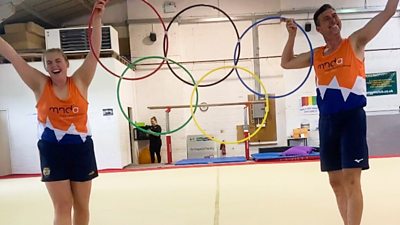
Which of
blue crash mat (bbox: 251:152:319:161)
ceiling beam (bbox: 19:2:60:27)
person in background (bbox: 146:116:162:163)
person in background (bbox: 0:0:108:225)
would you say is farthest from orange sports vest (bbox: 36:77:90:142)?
person in background (bbox: 146:116:162:163)

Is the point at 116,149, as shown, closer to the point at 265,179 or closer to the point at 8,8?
the point at 8,8

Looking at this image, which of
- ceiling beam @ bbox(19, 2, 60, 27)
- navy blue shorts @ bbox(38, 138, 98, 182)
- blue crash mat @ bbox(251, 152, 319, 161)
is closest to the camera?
navy blue shorts @ bbox(38, 138, 98, 182)

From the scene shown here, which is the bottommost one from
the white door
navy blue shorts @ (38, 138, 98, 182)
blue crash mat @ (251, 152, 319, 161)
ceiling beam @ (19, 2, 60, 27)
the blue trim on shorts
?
blue crash mat @ (251, 152, 319, 161)

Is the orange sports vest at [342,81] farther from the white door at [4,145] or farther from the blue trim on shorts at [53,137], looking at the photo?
the white door at [4,145]

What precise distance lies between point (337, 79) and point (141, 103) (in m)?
10.7

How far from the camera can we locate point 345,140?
2.65 m

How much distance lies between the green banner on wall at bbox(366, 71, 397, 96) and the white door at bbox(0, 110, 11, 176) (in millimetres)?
10550

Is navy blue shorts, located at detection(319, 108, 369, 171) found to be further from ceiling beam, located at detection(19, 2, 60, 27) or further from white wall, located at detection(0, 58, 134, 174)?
ceiling beam, located at detection(19, 2, 60, 27)

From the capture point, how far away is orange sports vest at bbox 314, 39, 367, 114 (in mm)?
2656

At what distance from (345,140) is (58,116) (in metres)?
1.86

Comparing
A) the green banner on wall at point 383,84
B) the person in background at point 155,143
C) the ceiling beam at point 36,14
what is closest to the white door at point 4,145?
the ceiling beam at point 36,14

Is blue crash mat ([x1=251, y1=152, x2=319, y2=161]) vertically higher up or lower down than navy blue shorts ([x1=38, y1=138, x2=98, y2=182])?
lower down

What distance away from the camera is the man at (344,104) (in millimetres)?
2625

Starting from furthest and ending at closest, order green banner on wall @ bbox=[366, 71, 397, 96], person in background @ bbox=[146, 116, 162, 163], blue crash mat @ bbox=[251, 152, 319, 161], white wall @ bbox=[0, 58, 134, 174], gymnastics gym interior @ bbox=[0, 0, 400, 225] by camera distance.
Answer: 1. green banner on wall @ bbox=[366, 71, 397, 96]
2. person in background @ bbox=[146, 116, 162, 163]
3. white wall @ bbox=[0, 58, 134, 174]
4. blue crash mat @ bbox=[251, 152, 319, 161]
5. gymnastics gym interior @ bbox=[0, 0, 400, 225]
